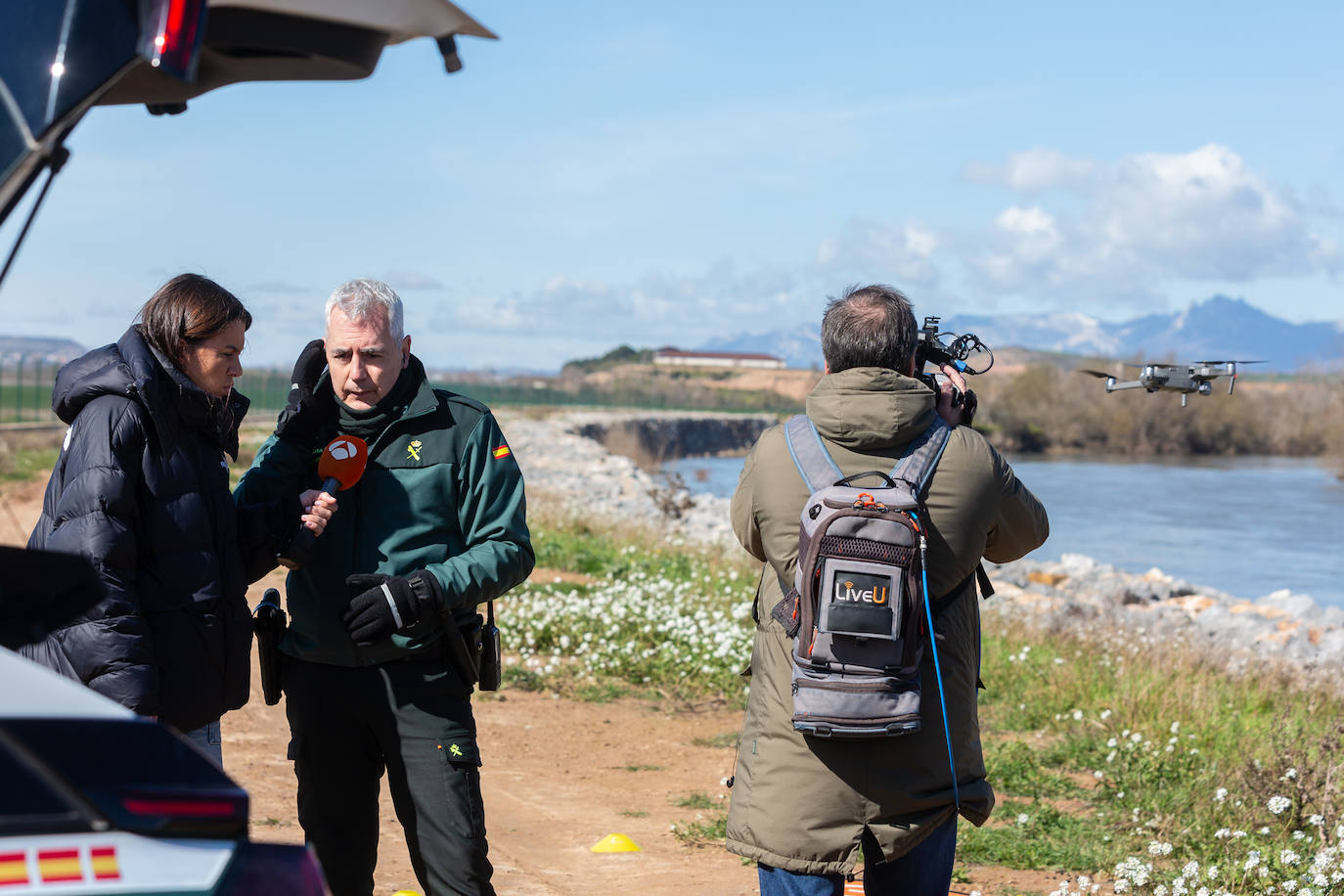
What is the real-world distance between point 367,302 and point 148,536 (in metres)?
0.96

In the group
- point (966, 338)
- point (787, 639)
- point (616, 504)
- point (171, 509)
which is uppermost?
point (966, 338)

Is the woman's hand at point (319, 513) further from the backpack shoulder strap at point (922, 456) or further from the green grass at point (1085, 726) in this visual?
the green grass at point (1085, 726)

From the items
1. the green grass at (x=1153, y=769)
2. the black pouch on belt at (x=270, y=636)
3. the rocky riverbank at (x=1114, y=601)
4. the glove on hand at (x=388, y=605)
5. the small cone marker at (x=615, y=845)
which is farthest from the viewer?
the rocky riverbank at (x=1114, y=601)

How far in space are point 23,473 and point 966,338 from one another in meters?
25.3

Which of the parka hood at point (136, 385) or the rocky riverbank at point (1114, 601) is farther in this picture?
the rocky riverbank at point (1114, 601)

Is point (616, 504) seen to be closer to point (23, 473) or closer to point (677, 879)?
point (23, 473)

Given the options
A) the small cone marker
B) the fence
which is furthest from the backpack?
the fence

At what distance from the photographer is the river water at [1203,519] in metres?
24.3

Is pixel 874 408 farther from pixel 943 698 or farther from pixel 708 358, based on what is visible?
pixel 708 358

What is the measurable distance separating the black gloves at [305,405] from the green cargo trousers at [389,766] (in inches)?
26.6

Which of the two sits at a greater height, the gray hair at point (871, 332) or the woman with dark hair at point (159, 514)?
the gray hair at point (871, 332)

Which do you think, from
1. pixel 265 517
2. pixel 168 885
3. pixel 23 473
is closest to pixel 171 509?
pixel 265 517

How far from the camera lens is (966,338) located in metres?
3.72

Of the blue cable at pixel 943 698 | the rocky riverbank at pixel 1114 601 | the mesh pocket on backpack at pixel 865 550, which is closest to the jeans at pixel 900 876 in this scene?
the blue cable at pixel 943 698
